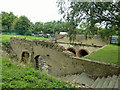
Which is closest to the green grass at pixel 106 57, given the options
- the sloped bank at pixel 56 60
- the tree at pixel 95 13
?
the sloped bank at pixel 56 60

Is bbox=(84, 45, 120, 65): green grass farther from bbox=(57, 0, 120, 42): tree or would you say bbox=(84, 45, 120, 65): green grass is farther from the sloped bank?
bbox=(57, 0, 120, 42): tree

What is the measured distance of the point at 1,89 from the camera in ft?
11.6

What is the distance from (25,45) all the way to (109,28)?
11308 mm

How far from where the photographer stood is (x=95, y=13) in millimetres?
5348

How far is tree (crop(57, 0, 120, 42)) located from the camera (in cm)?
488

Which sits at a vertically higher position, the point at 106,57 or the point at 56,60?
the point at 106,57

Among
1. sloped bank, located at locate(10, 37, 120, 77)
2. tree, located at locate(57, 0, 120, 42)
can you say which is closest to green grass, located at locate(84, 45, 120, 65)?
sloped bank, located at locate(10, 37, 120, 77)

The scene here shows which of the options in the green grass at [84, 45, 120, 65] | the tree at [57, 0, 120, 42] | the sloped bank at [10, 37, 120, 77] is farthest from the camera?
the green grass at [84, 45, 120, 65]

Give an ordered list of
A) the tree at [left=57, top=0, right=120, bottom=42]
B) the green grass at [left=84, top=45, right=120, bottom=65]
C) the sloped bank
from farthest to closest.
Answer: the green grass at [left=84, top=45, right=120, bottom=65] → the sloped bank → the tree at [left=57, top=0, right=120, bottom=42]

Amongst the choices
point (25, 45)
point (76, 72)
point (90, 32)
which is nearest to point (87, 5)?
point (90, 32)

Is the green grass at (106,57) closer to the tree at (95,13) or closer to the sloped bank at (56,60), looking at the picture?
the sloped bank at (56,60)

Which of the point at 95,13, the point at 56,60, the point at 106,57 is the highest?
the point at 95,13

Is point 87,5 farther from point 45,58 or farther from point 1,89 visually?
point 45,58

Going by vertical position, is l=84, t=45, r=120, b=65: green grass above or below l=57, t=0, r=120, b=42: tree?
below
